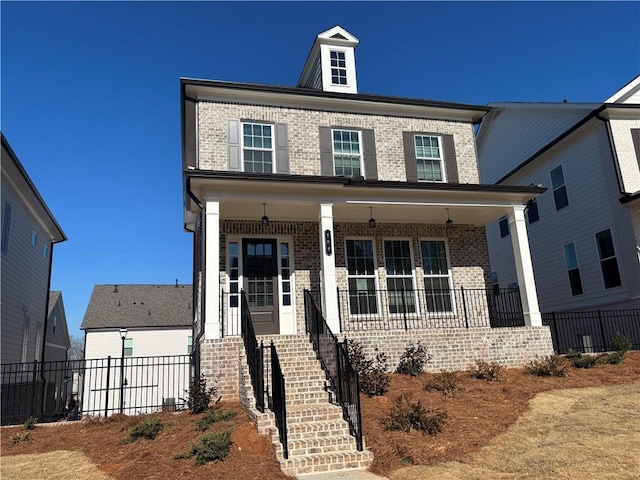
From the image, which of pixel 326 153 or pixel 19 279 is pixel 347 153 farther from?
pixel 19 279

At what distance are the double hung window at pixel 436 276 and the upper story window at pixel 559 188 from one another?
719 cm

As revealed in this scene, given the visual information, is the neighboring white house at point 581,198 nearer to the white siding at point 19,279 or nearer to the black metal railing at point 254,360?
the black metal railing at point 254,360

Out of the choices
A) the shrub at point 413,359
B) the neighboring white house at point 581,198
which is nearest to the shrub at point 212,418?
the shrub at point 413,359

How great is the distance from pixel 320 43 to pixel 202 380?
36.5 feet

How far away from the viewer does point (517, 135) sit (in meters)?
22.1

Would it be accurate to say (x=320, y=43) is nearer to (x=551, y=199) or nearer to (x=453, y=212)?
(x=453, y=212)

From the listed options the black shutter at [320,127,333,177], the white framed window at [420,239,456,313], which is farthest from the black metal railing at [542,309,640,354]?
the black shutter at [320,127,333,177]

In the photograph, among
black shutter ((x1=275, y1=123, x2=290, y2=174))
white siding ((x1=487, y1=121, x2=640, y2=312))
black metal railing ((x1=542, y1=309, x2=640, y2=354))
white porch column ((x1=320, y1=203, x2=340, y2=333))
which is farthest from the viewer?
white siding ((x1=487, y1=121, x2=640, y2=312))

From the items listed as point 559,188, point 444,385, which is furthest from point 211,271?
point 559,188

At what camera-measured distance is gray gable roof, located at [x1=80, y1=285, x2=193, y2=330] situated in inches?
1277

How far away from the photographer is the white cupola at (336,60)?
50.4 feet

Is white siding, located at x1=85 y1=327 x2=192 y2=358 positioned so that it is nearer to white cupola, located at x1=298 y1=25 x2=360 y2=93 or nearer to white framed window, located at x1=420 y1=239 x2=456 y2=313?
white framed window, located at x1=420 y1=239 x2=456 y2=313

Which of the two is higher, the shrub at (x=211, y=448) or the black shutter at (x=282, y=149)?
the black shutter at (x=282, y=149)

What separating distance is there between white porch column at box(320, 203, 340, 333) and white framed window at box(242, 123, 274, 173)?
2.36m
